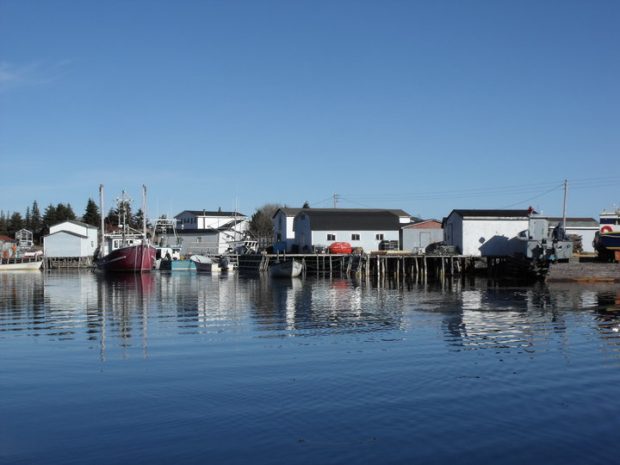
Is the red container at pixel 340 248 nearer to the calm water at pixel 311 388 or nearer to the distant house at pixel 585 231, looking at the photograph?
the distant house at pixel 585 231

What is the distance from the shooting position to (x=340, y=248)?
7694 centimetres

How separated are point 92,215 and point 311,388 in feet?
425

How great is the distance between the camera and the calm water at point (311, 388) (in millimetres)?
11922

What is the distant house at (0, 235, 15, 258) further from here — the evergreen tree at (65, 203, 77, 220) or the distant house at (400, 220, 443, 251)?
the distant house at (400, 220, 443, 251)

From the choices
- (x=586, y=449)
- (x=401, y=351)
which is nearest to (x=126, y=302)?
(x=401, y=351)

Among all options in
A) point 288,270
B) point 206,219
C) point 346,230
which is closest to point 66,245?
point 206,219

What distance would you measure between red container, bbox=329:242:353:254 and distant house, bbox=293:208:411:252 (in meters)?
2.36

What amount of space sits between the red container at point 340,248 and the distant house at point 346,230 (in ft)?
7.74

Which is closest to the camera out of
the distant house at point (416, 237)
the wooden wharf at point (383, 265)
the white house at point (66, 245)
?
the wooden wharf at point (383, 265)

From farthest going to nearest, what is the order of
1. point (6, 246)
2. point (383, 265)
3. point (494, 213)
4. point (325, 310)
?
point (6, 246) → point (383, 265) → point (494, 213) → point (325, 310)

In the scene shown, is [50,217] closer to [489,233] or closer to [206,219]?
[206,219]

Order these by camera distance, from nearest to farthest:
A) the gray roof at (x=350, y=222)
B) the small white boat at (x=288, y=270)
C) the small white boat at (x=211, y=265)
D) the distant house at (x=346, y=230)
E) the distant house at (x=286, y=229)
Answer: the small white boat at (x=288, y=270) < the distant house at (x=346, y=230) < the gray roof at (x=350, y=222) < the small white boat at (x=211, y=265) < the distant house at (x=286, y=229)

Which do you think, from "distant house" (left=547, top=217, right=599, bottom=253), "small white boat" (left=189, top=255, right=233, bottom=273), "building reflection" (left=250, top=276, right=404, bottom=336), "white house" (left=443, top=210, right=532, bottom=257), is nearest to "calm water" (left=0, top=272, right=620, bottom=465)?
"building reflection" (left=250, top=276, right=404, bottom=336)

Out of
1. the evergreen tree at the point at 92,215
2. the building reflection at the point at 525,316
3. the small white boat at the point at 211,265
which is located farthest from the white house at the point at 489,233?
the evergreen tree at the point at 92,215
